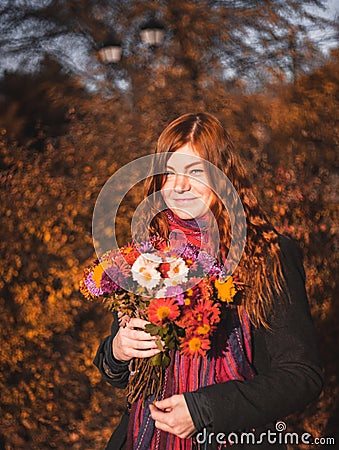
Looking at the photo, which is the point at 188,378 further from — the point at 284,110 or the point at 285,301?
the point at 284,110

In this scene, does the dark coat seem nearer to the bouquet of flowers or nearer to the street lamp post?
the bouquet of flowers

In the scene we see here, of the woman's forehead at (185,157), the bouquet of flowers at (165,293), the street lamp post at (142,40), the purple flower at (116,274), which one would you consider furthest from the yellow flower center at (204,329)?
the street lamp post at (142,40)

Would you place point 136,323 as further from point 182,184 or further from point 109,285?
point 182,184

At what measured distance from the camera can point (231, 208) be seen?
2141 mm

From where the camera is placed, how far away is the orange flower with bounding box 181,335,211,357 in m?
1.84

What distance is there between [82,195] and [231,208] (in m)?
2.41

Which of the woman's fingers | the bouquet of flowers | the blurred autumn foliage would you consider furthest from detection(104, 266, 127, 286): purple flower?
the blurred autumn foliage

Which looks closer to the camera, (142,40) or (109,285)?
(109,285)

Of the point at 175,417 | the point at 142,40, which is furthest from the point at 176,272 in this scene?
the point at 142,40

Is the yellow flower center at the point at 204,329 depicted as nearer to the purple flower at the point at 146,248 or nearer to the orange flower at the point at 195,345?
the orange flower at the point at 195,345

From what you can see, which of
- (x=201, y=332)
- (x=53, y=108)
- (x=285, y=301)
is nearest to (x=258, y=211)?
(x=285, y=301)

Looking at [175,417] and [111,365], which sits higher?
[175,417]

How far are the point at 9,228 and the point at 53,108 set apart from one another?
93 centimetres

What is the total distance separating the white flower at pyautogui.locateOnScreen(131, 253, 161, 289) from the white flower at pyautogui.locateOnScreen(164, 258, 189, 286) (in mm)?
35
